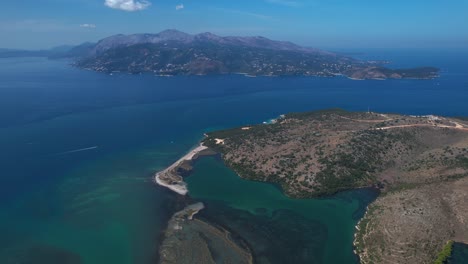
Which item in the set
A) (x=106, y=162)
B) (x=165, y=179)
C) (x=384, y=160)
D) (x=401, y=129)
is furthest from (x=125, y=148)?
(x=401, y=129)

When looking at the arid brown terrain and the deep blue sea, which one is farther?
the deep blue sea

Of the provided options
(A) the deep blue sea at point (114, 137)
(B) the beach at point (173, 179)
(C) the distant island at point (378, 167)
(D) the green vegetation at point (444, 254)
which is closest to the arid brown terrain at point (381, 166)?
(C) the distant island at point (378, 167)

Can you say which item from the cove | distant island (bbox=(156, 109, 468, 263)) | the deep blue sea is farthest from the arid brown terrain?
the deep blue sea

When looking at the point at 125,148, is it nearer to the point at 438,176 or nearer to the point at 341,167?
the point at 341,167

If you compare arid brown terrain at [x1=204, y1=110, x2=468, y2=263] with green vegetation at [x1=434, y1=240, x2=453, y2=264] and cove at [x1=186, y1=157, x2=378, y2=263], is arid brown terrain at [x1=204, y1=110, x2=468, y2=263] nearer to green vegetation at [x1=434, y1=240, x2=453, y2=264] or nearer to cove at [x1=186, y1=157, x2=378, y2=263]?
green vegetation at [x1=434, y1=240, x2=453, y2=264]

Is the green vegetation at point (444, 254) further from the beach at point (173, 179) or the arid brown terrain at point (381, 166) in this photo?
A: the beach at point (173, 179)

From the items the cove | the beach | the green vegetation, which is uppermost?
the beach
